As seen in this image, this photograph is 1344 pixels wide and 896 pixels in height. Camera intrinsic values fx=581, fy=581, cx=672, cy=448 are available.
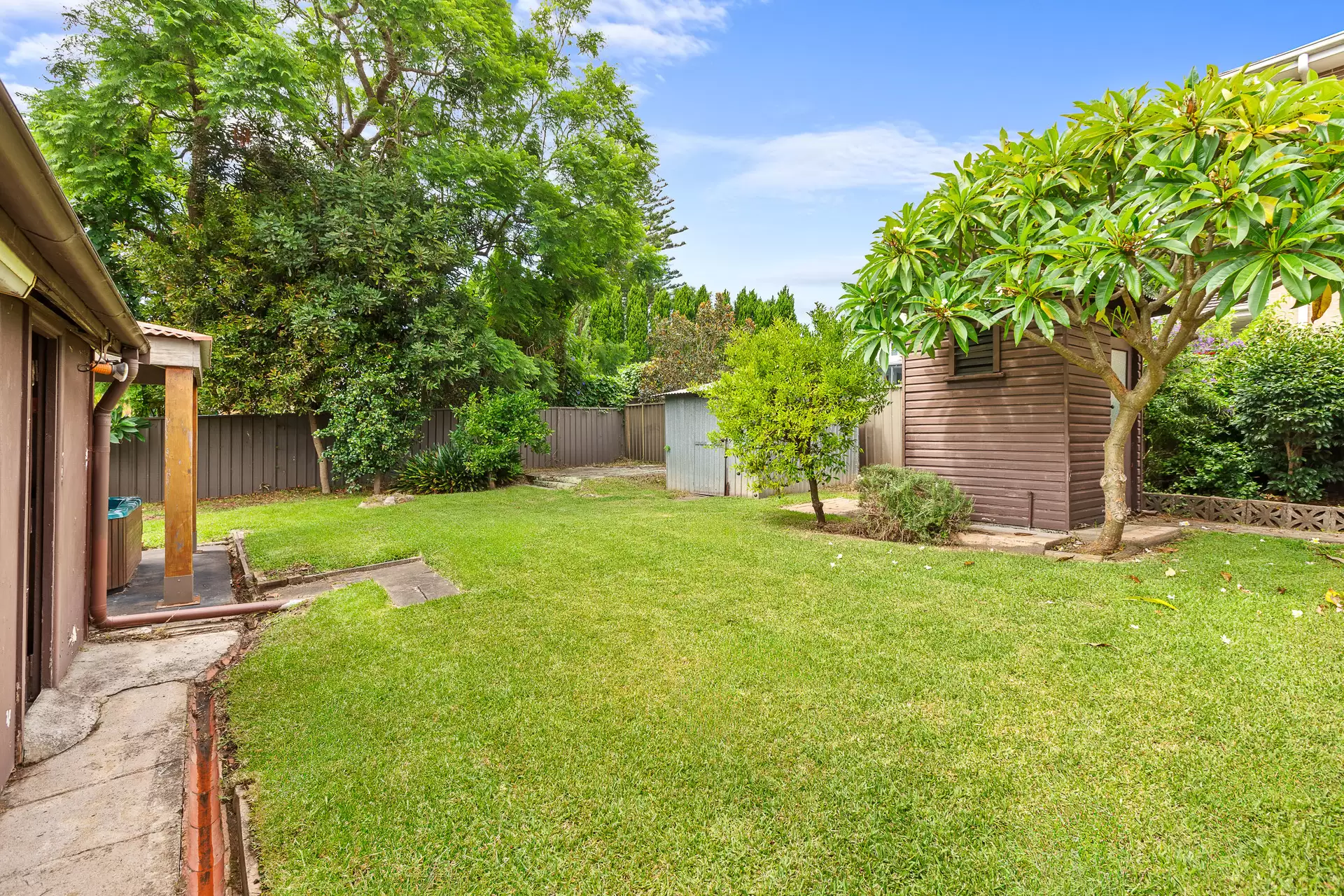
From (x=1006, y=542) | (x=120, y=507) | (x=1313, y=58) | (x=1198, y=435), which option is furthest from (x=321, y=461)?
(x=1313, y=58)

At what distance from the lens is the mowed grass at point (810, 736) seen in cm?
166

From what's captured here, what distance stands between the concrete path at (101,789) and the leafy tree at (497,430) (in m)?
7.70

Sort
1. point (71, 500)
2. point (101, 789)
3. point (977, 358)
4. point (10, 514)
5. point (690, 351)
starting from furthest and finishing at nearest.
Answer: point (690, 351) → point (977, 358) → point (71, 500) → point (10, 514) → point (101, 789)

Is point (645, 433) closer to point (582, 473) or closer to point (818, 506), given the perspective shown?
point (582, 473)

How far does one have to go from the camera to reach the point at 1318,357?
630 centimetres

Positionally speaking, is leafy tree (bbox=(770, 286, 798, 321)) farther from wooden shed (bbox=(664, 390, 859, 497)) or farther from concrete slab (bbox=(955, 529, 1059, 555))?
concrete slab (bbox=(955, 529, 1059, 555))

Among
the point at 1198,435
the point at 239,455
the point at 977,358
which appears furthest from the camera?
the point at 239,455

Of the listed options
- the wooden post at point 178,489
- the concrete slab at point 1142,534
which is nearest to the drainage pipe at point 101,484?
the wooden post at point 178,489

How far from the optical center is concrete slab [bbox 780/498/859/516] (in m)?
7.61

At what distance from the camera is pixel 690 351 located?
1811cm

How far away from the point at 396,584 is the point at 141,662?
1663 millimetres

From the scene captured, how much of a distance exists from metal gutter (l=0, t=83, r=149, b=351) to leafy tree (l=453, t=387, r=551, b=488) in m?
Result: 7.96

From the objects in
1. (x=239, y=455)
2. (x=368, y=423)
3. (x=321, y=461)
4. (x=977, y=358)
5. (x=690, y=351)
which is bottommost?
(x=321, y=461)

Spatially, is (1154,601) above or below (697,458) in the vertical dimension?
below
